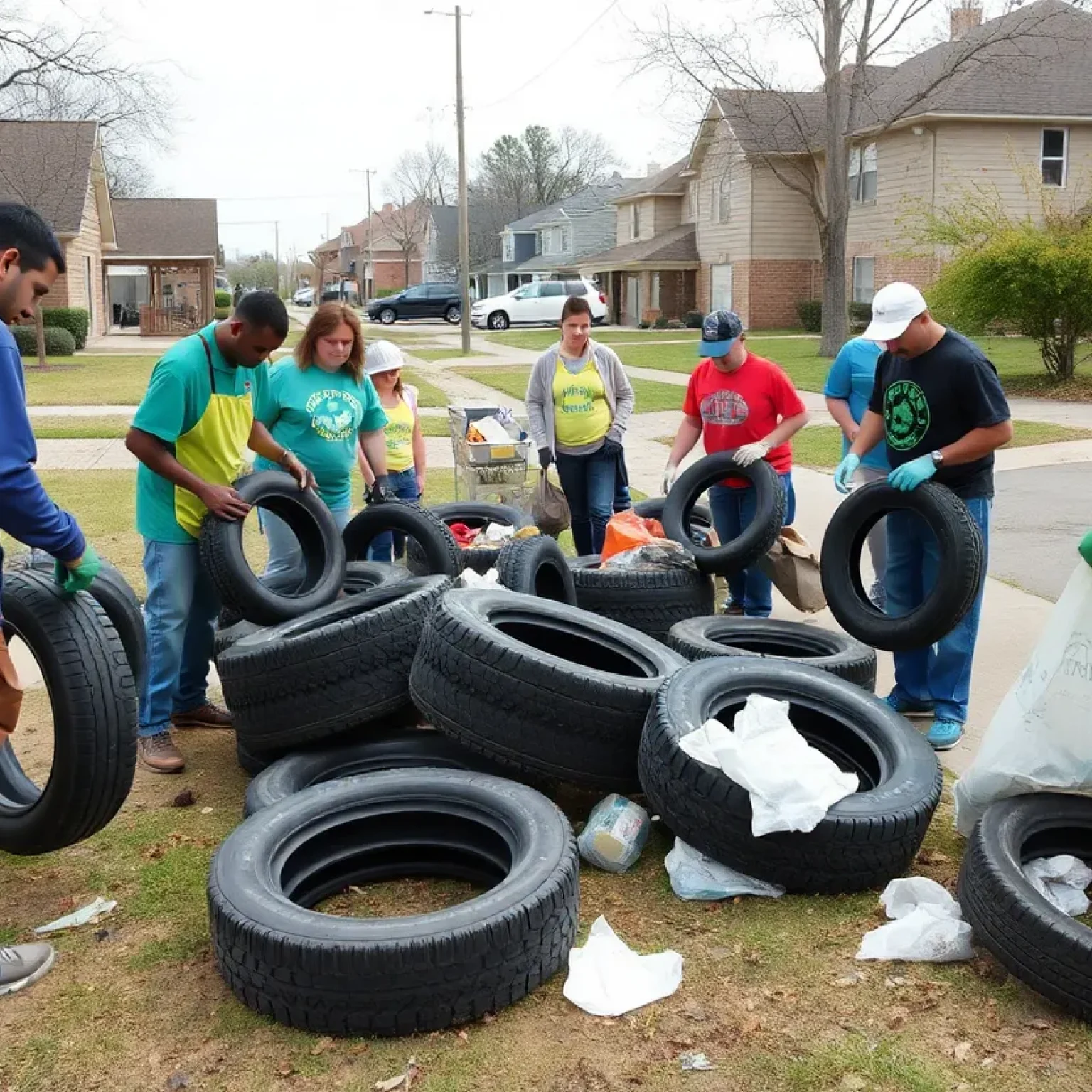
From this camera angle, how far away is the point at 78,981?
3.54 meters

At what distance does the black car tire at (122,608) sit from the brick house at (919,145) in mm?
25455

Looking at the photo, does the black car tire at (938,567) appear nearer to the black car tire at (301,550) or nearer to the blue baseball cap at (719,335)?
the blue baseball cap at (719,335)

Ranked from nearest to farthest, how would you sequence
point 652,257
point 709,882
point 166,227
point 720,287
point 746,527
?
point 709,882, point 746,527, point 720,287, point 652,257, point 166,227

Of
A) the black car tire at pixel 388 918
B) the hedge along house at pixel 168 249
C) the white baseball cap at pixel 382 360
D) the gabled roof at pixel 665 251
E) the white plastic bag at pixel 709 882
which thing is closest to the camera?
the black car tire at pixel 388 918

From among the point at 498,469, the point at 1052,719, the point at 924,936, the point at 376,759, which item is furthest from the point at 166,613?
the point at 498,469

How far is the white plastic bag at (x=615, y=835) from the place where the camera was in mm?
4117

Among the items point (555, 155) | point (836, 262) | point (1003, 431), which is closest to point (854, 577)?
point (1003, 431)

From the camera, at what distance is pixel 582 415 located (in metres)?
7.73

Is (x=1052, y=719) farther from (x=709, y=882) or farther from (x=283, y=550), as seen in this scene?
(x=283, y=550)

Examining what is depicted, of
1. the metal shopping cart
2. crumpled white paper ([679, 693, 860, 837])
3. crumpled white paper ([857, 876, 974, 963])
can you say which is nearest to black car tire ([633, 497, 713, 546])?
the metal shopping cart

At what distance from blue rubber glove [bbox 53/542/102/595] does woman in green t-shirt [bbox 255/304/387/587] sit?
2086 millimetres

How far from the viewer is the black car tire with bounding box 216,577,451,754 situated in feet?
14.7

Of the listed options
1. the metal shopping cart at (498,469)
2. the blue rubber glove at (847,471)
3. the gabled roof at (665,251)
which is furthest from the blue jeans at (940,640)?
the gabled roof at (665,251)

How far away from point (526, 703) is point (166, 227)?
5272 cm
